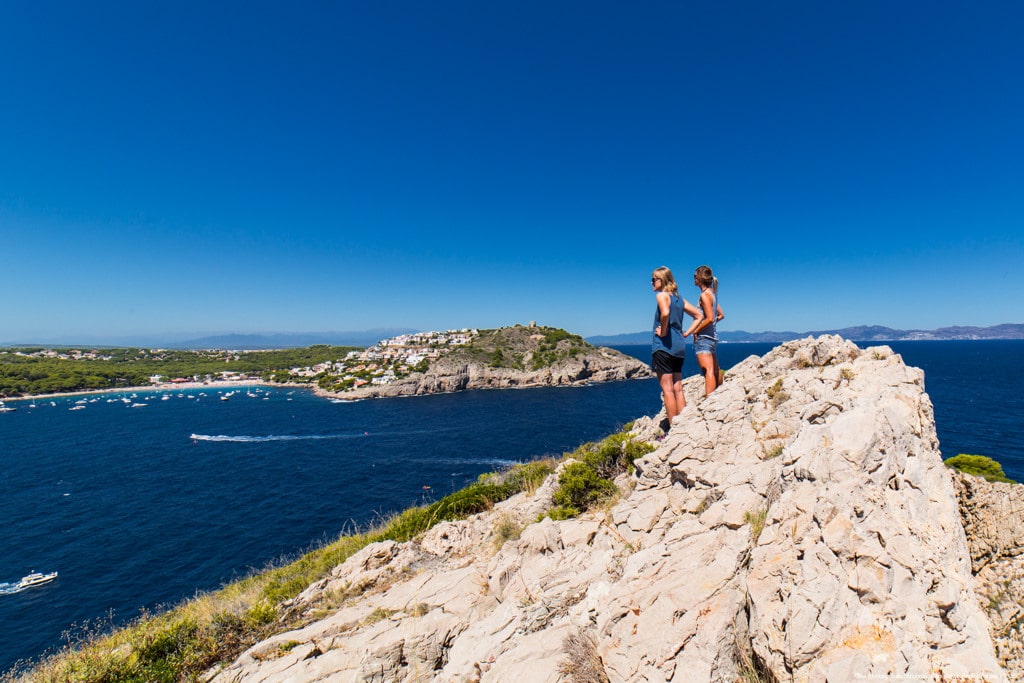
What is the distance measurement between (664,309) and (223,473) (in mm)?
53058

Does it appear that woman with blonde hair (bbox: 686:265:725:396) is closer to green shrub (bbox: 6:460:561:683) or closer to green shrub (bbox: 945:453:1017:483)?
green shrub (bbox: 6:460:561:683)

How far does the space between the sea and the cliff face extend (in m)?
14.3

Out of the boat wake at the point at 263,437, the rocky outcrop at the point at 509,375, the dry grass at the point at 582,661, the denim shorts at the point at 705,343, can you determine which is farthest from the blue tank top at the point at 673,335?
the rocky outcrop at the point at 509,375

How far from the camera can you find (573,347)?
130 meters

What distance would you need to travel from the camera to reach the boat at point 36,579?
26562 mm

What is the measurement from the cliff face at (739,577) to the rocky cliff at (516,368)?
98897mm

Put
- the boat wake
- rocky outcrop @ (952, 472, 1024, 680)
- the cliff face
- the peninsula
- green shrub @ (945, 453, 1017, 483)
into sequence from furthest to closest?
the peninsula → the boat wake → green shrub @ (945, 453, 1017, 483) → rocky outcrop @ (952, 472, 1024, 680) → the cliff face

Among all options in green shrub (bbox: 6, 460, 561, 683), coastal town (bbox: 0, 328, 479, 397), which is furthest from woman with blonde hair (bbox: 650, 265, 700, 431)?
coastal town (bbox: 0, 328, 479, 397)

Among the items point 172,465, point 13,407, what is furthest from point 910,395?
point 13,407

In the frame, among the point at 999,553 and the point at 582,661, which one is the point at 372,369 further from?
the point at 999,553

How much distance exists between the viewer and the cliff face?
3969 mm

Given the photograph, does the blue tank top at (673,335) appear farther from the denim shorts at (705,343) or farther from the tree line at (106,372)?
the tree line at (106,372)

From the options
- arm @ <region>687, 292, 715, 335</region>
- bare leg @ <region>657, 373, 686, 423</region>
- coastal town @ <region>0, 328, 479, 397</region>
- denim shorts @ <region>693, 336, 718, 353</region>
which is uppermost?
arm @ <region>687, 292, 715, 335</region>

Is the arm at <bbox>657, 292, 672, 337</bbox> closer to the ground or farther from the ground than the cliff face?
farther from the ground
